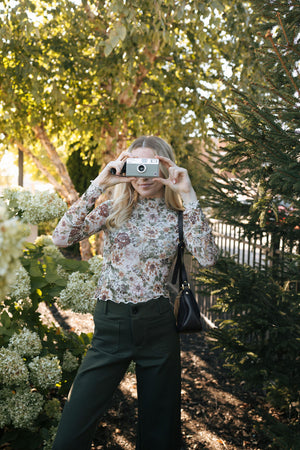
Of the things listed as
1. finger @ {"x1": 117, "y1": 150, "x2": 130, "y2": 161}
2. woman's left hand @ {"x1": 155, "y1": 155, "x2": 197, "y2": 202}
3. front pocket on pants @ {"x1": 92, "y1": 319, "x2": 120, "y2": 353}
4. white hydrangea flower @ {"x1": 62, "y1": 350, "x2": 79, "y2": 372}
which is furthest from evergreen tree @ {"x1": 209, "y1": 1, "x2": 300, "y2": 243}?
white hydrangea flower @ {"x1": 62, "y1": 350, "x2": 79, "y2": 372}

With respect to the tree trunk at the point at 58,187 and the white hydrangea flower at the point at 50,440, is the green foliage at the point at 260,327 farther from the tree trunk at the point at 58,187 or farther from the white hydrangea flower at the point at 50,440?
the tree trunk at the point at 58,187

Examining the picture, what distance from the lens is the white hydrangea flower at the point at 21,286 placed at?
224 cm

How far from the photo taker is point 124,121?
18.1 ft

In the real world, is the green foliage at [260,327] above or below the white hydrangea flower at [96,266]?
below

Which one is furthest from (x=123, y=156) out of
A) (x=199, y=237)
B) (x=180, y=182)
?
(x=199, y=237)

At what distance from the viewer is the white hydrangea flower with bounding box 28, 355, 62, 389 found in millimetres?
2229

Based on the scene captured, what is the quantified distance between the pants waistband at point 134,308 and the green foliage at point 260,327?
2.57 feet

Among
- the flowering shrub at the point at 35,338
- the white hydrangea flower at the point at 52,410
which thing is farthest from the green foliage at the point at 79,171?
the white hydrangea flower at the point at 52,410

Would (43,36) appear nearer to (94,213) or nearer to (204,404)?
(94,213)

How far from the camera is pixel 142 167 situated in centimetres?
196

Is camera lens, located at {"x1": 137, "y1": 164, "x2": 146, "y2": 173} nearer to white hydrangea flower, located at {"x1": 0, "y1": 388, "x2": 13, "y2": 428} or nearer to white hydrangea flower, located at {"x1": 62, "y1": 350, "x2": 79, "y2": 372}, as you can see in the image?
white hydrangea flower, located at {"x1": 62, "y1": 350, "x2": 79, "y2": 372}

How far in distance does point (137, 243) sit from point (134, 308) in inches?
11.6

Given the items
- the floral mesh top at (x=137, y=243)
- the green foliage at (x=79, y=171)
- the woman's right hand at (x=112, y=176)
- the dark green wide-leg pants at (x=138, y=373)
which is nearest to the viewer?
the dark green wide-leg pants at (x=138, y=373)

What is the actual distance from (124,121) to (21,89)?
4.43 ft
